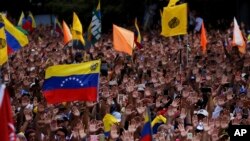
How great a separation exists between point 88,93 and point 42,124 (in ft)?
4.71

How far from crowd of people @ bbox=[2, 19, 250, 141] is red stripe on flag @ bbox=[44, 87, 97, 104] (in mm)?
125

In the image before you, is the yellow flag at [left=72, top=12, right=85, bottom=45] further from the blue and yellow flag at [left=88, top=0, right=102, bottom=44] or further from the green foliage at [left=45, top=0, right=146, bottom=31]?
the green foliage at [left=45, top=0, right=146, bottom=31]

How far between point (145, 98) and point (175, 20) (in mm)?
4443

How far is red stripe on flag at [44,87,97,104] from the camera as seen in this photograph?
982 centimetres

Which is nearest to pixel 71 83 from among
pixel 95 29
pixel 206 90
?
pixel 206 90

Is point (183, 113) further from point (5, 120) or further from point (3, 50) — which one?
point (3, 50)

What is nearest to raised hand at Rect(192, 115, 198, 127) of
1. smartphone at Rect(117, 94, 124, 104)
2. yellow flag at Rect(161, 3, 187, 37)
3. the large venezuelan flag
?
the large venezuelan flag

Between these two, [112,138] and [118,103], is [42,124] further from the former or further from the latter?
[118,103]

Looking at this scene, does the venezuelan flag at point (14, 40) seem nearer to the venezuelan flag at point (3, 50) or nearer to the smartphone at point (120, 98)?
the venezuelan flag at point (3, 50)

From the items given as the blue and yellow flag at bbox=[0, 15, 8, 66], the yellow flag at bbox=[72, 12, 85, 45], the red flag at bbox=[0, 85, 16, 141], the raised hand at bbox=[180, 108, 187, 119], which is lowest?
the raised hand at bbox=[180, 108, 187, 119]

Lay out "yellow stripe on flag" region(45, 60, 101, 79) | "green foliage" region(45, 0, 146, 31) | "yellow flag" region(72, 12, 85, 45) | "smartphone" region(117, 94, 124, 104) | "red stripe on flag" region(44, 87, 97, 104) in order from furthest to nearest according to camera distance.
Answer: "green foliage" region(45, 0, 146, 31) → "yellow flag" region(72, 12, 85, 45) → "smartphone" region(117, 94, 124, 104) → "yellow stripe on flag" region(45, 60, 101, 79) → "red stripe on flag" region(44, 87, 97, 104)

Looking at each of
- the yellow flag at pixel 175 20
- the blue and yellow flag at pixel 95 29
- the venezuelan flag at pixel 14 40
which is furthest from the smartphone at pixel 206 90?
the blue and yellow flag at pixel 95 29

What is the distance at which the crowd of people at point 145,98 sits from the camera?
8.30 metres

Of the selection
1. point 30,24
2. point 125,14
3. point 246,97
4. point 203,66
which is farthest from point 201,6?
point 246,97
